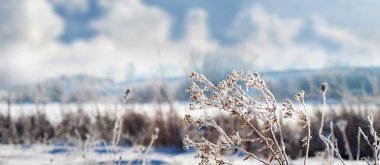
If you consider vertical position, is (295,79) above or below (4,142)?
above

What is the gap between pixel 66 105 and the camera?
27.3ft

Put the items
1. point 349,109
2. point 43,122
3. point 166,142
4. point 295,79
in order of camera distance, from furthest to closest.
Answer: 1. point 295,79
2. point 43,122
3. point 349,109
4. point 166,142

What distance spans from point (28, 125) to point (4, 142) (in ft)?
2.05

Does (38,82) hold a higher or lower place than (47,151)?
higher

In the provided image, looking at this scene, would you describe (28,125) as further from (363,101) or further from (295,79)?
(295,79)

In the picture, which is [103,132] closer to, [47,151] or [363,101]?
[47,151]

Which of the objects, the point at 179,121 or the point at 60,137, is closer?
the point at 179,121

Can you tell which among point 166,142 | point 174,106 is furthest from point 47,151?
point 174,106

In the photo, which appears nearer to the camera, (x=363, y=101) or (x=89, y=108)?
(x=363, y=101)

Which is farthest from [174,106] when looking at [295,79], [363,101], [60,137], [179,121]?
[295,79]

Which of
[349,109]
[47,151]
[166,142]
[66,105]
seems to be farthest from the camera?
[66,105]

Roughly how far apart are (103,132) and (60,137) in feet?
1.94

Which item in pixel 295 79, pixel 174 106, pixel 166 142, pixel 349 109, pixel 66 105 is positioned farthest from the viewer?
pixel 295 79

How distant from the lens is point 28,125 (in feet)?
24.9
